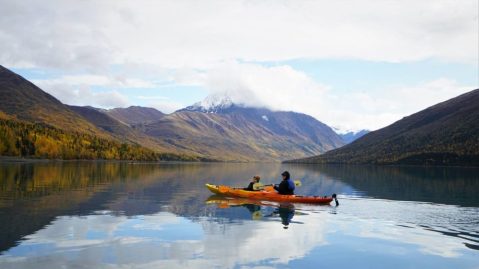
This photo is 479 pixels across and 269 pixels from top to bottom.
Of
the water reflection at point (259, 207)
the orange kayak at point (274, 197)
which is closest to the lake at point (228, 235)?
the water reflection at point (259, 207)

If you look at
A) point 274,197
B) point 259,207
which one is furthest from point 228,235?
point 274,197

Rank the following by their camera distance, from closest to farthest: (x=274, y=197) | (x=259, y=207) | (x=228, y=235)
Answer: (x=228, y=235) → (x=259, y=207) → (x=274, y=197)

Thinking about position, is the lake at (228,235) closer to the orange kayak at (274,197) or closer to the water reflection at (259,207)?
the water reflection at (259,207)

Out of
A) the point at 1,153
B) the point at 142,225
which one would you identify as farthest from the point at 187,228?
the point at 1,153

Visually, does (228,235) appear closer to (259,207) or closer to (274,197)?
(259,207)

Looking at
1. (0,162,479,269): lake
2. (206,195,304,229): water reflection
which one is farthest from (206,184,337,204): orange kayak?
(0,162,479,269): lake

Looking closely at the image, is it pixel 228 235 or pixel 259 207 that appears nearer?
pixel 228 235

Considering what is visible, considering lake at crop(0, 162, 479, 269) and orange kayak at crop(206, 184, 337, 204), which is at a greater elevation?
orange kayak at crop(206, 184, 337, 204)

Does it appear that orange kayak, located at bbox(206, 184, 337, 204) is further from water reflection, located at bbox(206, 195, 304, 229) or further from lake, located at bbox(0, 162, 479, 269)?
lake, located at bbox(0, 162, 479, 269)

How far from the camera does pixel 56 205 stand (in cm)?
4281

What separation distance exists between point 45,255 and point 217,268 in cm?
923

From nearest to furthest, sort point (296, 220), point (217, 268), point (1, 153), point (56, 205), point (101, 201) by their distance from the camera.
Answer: point (217, 268) < point (296, 220) < point (56, 205) < point (101, 201) < point (1, 153)

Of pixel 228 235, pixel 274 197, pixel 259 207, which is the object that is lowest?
pixel 228 235

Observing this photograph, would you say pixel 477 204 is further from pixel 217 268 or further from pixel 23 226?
pixel 23 226
